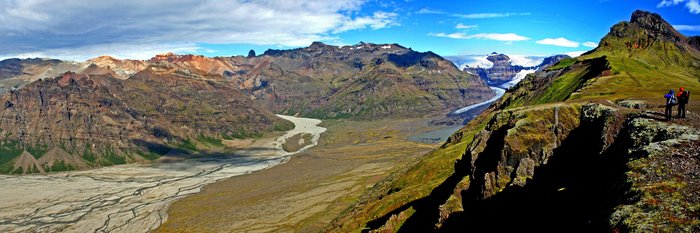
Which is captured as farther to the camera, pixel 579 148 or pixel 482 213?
pixel 482 213

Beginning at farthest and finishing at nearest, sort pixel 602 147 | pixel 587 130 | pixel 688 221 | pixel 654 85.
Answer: pixel 654 85 < pixel 587 130 < pixel 602 147 < pixel 688 221

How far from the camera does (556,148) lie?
66.7 m

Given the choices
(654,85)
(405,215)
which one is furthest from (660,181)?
(654,85)

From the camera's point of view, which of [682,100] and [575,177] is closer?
[682,100]

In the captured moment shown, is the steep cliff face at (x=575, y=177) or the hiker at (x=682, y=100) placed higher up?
the hiker at (x=682, y=100)

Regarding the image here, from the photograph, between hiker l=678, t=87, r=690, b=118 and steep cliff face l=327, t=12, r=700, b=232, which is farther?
hiker l=678, t=87, r=690, b=118

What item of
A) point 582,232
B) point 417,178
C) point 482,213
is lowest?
point 417,178

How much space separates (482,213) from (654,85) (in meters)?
132

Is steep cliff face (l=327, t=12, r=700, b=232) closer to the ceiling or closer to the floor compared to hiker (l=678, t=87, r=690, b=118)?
closer to the floor

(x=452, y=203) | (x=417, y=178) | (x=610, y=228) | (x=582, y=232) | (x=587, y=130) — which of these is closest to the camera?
(x=610, y=228)

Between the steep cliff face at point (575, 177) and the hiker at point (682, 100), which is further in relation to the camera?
the hiker at point (682, 100)

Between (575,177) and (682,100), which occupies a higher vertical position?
(682,100)

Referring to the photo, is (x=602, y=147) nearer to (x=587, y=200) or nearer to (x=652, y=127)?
(x=652, y=127)

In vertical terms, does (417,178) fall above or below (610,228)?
below
